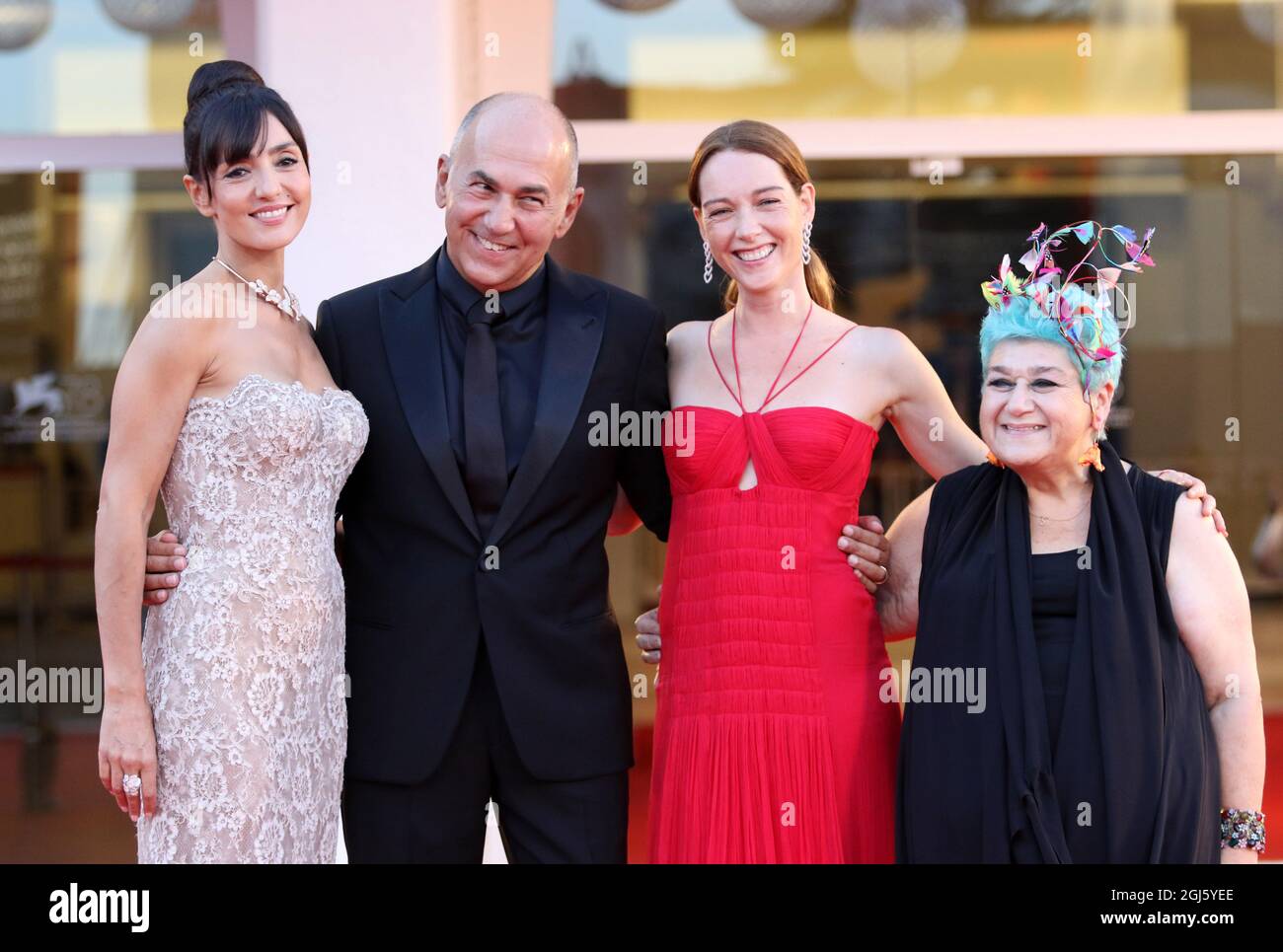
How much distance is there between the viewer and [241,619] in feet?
8.13

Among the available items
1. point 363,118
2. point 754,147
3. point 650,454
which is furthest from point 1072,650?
point 363,118

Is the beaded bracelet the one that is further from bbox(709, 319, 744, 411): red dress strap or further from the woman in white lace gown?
the woman in white lace gown

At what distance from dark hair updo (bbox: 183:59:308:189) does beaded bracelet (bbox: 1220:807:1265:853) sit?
2.09 m

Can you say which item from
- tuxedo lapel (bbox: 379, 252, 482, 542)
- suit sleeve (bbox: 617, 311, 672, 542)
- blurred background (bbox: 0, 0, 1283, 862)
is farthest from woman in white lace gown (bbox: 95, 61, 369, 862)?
Result: blurred background (bbox: 0, 0, 1283, 862)

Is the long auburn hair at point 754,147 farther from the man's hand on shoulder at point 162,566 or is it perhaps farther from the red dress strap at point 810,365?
the man's hand on shoulder at point 162,566

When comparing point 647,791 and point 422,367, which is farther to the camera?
point 647,791

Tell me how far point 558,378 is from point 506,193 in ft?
1.18

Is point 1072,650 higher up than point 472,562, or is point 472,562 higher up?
point 472,562

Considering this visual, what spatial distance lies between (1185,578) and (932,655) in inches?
18.2

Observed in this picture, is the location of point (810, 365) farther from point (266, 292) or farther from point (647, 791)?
point (647, 791)

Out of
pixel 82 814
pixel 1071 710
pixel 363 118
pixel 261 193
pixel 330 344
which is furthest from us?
pixel 82 814

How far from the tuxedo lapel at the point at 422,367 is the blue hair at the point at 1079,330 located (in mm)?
1018

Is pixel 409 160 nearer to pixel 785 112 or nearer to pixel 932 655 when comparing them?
pixel 785 112

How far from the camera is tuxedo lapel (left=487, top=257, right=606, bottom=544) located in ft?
8.20
